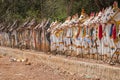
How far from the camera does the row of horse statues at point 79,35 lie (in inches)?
525

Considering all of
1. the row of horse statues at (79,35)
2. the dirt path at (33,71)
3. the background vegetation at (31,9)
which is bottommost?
the dirt path at (33,71)

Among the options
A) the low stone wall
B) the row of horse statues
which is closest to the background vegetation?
the row of horse statues

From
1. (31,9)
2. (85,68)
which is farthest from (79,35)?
(31,9)

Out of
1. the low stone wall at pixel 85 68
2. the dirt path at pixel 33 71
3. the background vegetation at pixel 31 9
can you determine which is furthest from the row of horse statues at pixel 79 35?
the background vegetation at pixel 31 9

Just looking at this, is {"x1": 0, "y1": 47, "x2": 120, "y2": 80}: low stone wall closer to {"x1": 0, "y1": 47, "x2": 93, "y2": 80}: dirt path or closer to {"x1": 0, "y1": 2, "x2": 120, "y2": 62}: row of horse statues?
{"x1": 0, "y1": 47, "x2": 93, "y2": 80}: dirt path

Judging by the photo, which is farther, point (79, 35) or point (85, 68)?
point (79, 35)

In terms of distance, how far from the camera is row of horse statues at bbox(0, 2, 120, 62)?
1333 centimetres

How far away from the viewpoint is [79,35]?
51.0 ft

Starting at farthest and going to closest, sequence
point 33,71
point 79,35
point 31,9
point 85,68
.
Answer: point 31,9 → point 79,35 → point 33,71 → point 85,68

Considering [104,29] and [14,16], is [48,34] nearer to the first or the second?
[104,29]

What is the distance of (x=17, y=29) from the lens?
21891 millimetres

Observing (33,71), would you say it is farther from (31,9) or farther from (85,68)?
(31,9)

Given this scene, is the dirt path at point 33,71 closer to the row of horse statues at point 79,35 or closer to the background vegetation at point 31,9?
the row of horse statues at point 79,35

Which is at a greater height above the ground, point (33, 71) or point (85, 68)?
point (85, 68)
